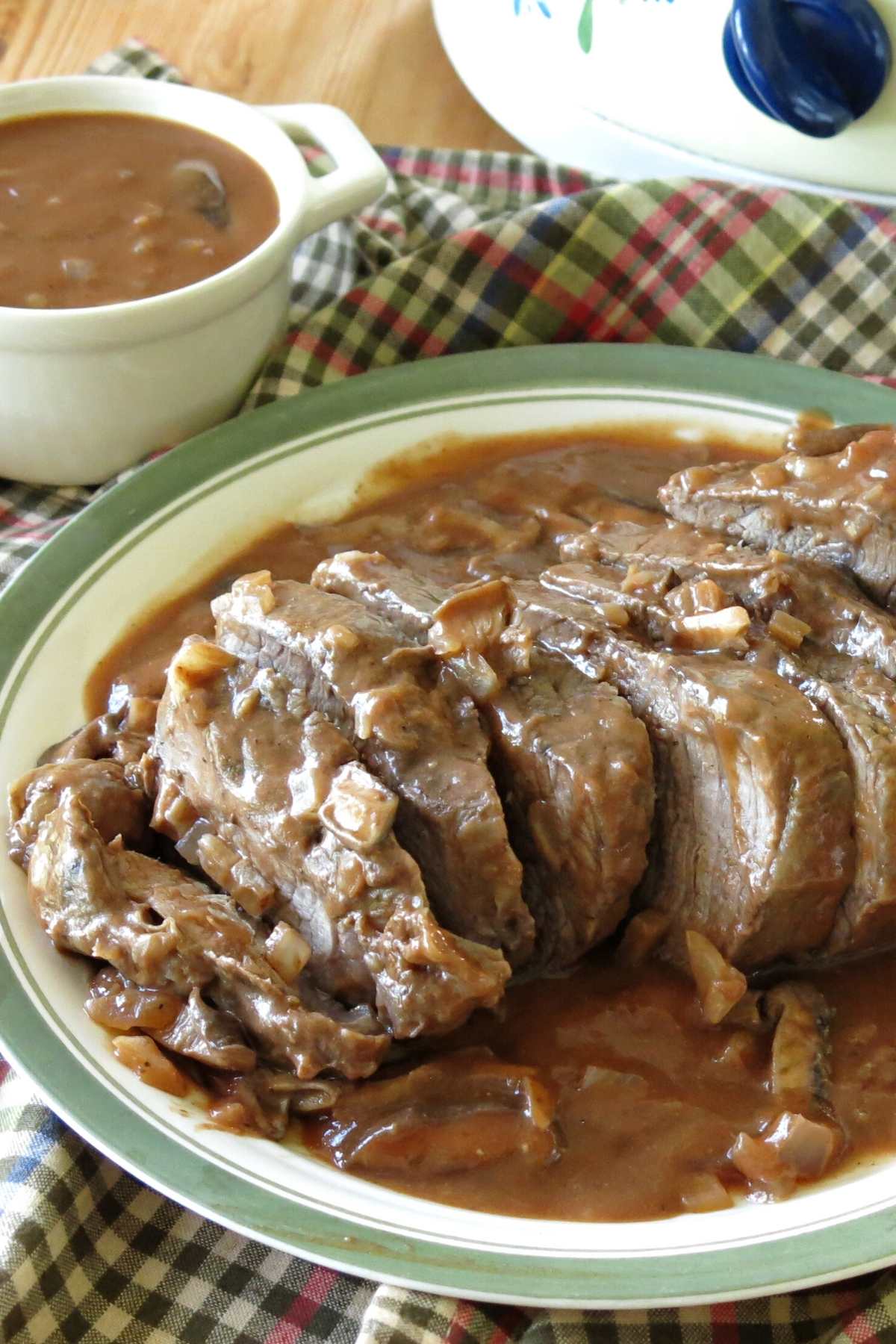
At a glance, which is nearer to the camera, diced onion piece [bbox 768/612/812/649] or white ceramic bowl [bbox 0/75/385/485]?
diced onion piece [bbox 768/612/812/649]

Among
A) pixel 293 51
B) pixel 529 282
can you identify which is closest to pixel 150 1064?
pixel 529 282

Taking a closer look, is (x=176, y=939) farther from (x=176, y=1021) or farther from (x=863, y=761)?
(x=863, y=761)

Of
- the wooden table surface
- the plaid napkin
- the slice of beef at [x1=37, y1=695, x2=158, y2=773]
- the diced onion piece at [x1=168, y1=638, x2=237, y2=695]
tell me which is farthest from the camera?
the wooden table surface

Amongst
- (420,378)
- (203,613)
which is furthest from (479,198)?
(203,613)

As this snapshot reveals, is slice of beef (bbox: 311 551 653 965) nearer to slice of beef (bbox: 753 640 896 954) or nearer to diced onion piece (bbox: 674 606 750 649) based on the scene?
diced onion piece (bbox: 674 606 750 649)

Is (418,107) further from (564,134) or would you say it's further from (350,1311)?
(350,1311)

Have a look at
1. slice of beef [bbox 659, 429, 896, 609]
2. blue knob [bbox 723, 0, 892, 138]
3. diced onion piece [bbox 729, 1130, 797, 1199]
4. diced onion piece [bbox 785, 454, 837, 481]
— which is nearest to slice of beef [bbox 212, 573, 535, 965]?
diced onion piece [bbox 729, 1130, 797, 1199]

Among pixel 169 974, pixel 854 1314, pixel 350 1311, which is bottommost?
pixel 350 1311
